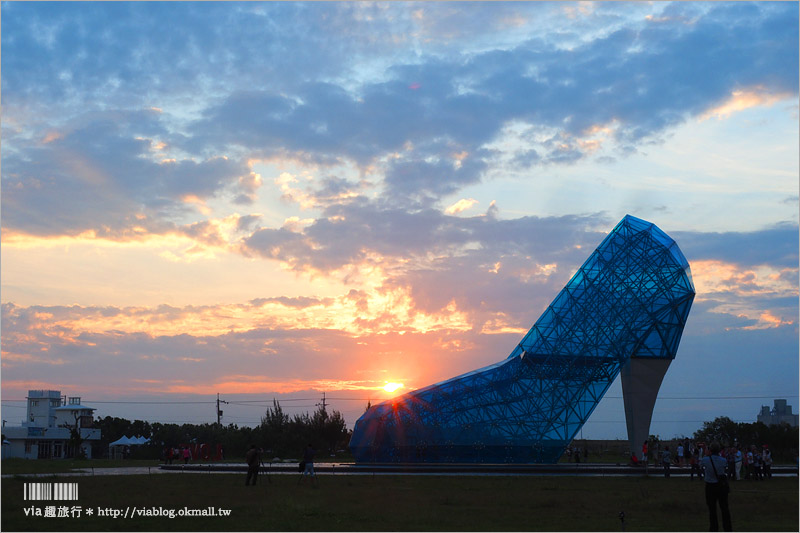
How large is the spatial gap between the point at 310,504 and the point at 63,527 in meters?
7.41

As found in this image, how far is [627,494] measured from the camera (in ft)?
96.6

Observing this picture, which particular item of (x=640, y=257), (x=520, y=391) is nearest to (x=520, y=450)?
(x=520, y=391)

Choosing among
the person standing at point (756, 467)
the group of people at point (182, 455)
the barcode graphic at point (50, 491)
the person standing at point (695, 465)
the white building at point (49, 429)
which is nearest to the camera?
the barcode graphic at point (50, 491)

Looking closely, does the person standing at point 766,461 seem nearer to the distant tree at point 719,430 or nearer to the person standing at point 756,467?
the person standing at point 756,467

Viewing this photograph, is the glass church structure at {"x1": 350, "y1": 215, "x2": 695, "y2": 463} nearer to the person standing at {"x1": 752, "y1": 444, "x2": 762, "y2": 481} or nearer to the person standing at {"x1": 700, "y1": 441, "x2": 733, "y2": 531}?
the person standing at {"x1": 752, "y1": 444, "x2": 762, "y2": 481}

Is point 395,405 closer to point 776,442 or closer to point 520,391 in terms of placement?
point 520,391

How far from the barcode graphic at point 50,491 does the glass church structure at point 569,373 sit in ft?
96.2

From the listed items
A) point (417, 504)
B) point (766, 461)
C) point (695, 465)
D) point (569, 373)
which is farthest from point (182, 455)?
point (766, 461)

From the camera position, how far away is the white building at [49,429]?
3875 inches

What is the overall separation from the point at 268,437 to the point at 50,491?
63231 mm

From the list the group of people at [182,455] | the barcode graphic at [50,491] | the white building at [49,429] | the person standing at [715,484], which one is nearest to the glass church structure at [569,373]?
the group of people at [182,455]

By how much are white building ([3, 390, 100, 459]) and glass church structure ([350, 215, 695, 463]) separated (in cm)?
5402

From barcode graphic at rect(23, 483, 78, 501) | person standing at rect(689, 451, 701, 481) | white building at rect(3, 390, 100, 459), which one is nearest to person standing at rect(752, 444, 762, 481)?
person standing at rect(689, 451, 701, 481)

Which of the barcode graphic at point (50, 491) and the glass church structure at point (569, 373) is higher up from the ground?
the glass church structure at point (569, 373)
